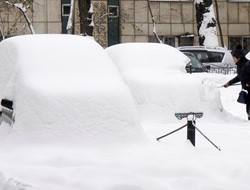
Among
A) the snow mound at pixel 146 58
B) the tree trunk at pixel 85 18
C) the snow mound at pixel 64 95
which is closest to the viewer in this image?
the snow mound at pixel 64 95

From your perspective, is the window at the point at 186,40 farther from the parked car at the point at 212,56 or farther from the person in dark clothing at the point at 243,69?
the person in dark clothing at the point at 243,69

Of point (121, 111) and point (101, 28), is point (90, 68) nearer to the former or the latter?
point (121, 111)

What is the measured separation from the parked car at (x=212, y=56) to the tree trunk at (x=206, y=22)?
2.29 feet

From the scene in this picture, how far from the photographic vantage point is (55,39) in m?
7.98

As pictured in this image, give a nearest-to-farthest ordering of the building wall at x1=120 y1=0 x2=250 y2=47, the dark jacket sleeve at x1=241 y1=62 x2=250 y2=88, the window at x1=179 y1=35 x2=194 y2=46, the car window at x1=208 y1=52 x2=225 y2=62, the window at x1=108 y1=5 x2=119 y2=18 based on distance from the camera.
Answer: the dark jacket sleeve at x1=241 y1=62 x2=250 y2=88 < the car window at x1=208 y1=52 x2=225 y2=62 < the window at x1=108 y1=5 x2=119 y2=18 < the building wall at x1=120 y1=0 x2=250 y2=47 < the window at x1=179 y1=35 x2=194 y2=46

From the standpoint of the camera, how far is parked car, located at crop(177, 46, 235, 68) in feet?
86.1

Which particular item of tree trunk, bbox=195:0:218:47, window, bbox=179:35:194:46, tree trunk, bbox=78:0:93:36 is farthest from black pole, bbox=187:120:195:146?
→ window, bbox=179:35:194:46

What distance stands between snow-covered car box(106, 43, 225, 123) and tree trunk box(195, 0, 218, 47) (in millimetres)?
12756

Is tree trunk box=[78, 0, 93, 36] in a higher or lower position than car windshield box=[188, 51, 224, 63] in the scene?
higher

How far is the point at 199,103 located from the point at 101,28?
25699 millimetres

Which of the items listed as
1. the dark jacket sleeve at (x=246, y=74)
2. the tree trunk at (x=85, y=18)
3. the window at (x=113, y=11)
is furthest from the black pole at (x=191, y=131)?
the window at (x=113, y=11)

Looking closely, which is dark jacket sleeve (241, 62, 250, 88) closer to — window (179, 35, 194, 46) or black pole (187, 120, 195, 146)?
black pole (187, 120, 195, 146)

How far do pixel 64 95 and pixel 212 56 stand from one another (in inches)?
793

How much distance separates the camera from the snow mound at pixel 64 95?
6.85 m
